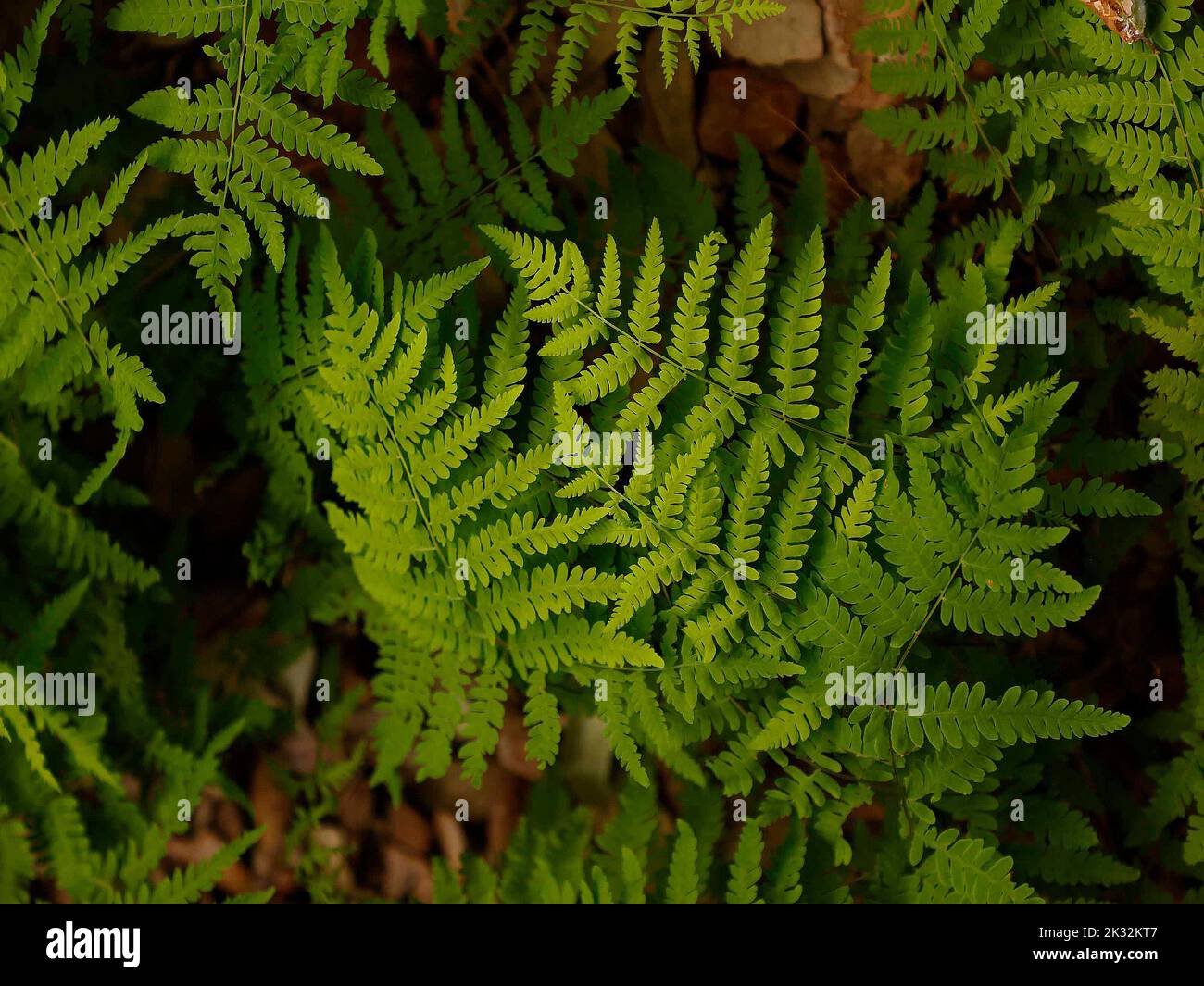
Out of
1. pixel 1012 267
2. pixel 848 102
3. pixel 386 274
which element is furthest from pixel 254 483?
pixel 1012 267

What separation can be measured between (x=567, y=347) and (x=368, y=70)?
3.96 feet

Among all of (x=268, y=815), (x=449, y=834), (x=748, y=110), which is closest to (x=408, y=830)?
(x=449, y=834)

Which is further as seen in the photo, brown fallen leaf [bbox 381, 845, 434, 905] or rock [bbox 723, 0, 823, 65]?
brown fallen leaf [bbox 381, 845, 434, 905]

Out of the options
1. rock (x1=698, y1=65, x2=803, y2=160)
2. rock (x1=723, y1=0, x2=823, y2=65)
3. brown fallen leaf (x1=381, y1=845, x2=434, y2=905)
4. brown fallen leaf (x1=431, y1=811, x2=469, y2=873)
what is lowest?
brown fallen leaf (x1=381, y1=845, x2=434, y2=905)

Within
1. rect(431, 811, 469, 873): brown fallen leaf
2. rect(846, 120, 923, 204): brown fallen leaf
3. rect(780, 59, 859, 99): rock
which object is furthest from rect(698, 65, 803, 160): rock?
rect(431, 811, 469, 873): brown fallen leaf

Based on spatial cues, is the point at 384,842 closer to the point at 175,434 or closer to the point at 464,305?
the point at 175,434

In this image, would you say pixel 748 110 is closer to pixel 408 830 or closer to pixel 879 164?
pixel 879 164

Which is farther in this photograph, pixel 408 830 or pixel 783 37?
pixel 408 830

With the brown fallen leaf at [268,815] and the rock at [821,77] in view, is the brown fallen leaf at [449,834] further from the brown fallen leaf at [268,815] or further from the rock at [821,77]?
the rock at [821,77]

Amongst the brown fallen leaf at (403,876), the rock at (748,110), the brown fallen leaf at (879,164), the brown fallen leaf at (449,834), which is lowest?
the brown fallen leaf at (403,876)

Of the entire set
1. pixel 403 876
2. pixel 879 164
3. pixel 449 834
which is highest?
pixel 879 164

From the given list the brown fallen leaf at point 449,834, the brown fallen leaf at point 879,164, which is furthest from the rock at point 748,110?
the brown fallen leaf at point 449,834

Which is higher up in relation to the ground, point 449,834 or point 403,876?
point 449,834

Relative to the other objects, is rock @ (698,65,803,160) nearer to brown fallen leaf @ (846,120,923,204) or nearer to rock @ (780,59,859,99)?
rock @ (780,59,859,99)
